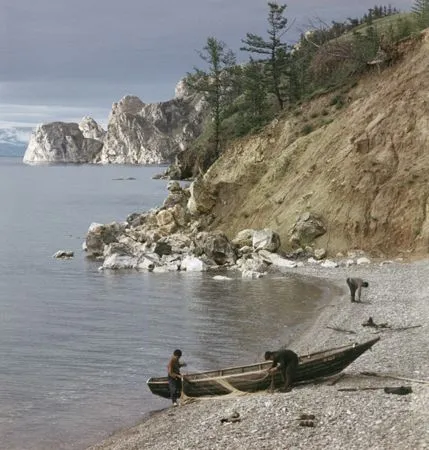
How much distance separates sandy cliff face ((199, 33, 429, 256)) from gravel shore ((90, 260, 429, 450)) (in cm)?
1749

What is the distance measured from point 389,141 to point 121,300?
2090 cm

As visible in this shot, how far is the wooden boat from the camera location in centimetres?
1948

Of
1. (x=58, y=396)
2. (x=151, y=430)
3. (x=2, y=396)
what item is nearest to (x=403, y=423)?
(x=151, y=430)

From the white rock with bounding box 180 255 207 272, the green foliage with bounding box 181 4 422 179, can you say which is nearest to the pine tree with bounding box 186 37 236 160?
the green foliage with bounding box 181 4 422 179

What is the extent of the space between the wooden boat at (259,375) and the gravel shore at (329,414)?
0.98 ft

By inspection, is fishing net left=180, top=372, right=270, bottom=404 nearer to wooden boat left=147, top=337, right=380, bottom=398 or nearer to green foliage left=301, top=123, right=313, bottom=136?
wooden boat left=147, top=337, right=380, bottom=398

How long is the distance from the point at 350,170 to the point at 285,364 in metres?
29.1

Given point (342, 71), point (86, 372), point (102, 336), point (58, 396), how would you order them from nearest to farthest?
point (58, 396), point (86, 372), point (102, 336), point (342, 71)

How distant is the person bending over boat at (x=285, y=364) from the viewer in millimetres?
19172

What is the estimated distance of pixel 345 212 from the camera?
1762 inches

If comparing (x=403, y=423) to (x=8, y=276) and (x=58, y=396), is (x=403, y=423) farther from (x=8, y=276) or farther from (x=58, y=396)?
(x=8, y=276)

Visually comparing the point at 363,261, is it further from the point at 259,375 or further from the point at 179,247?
the point at 259,375

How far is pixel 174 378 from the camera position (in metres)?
20.3

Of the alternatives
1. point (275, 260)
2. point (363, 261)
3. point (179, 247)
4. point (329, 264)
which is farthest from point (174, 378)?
point (179, 247)
